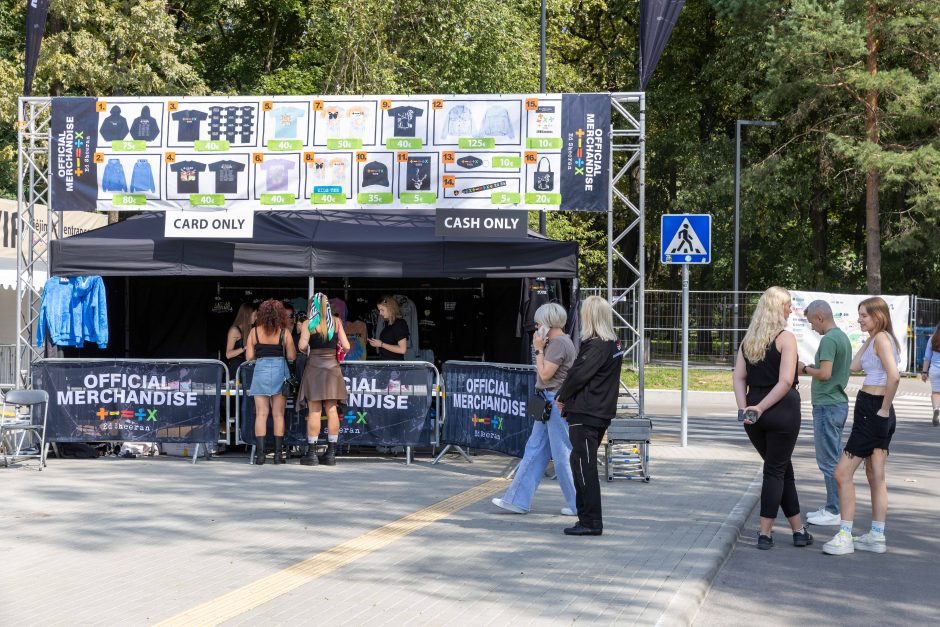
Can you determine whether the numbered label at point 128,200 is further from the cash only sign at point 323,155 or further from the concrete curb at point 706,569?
the concrete curb at point 706,569

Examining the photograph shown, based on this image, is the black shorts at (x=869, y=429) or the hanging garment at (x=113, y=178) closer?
the black shorts at (x=869, y=429)

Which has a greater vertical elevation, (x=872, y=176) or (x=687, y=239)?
(x=872, y=176)

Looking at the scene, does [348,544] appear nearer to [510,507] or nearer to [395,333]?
[510,507]

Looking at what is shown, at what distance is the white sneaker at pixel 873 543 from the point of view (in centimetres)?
796

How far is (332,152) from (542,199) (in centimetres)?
259

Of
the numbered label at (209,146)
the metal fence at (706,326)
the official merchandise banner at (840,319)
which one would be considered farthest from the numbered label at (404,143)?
the metal fence at (706,326)

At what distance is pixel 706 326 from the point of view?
3036cm

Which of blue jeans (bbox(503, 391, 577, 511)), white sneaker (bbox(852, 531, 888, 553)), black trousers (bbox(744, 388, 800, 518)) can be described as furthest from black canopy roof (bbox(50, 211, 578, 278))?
white sneaker (bbox(852, 531, 888, 553))

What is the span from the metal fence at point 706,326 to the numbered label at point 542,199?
55.4 ft

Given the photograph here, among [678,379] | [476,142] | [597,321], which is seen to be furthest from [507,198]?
[678,379]

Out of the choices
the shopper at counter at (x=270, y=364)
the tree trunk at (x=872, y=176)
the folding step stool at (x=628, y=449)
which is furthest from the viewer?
the tree trunk at (x=872, y=176)

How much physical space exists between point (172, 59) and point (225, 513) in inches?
835

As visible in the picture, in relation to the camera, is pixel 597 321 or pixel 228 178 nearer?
pixel 597 321

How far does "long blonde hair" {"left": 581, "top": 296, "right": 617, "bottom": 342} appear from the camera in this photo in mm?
7969
